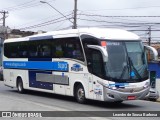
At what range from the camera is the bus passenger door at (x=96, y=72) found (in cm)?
1642

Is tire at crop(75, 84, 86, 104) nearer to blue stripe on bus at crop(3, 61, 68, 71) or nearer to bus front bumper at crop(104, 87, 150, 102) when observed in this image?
blue stripe on bus at crop(3, 61, 68, 71)

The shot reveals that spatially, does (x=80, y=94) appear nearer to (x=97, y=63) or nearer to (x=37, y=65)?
(x=97, y=63)

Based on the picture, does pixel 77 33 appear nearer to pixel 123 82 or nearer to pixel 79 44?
pixel 79 44

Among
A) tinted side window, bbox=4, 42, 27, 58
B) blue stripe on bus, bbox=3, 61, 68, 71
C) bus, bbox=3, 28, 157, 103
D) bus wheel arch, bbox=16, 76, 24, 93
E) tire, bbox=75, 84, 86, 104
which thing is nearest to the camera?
bus, bbox=3, 28, 157, 103

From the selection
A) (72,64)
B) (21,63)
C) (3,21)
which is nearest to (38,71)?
(21,63)

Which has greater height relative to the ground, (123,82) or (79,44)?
(79,44)

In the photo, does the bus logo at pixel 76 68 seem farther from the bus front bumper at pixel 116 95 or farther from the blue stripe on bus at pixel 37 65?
the bus front bumper at pixel 116 95

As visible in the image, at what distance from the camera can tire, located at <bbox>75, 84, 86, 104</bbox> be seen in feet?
58.6

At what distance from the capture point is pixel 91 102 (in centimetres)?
1881

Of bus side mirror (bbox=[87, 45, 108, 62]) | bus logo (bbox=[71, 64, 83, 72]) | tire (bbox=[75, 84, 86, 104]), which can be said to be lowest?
tire (bbox=[75, 84, 86, 104])

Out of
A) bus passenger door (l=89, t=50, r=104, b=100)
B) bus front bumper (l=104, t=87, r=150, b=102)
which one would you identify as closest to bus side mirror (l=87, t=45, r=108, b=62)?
bus passenger door (l=89, t=50, r=104, b=100)

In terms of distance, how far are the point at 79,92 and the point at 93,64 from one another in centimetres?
175

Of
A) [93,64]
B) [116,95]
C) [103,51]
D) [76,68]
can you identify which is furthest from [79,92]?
[103,51]

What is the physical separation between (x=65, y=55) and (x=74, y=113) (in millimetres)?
5100
